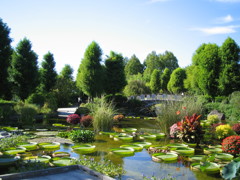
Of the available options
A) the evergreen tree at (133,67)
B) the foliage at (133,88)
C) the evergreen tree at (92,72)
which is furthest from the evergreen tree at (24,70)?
the evergreen tree at (133,67)

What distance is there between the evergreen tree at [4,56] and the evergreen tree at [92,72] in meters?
7.84

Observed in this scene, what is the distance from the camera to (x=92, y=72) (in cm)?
2222

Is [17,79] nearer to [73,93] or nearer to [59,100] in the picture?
[59,100]

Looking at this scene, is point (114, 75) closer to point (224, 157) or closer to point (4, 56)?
point (4, 56)

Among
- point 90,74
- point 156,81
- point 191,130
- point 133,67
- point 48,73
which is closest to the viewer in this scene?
point 191,130

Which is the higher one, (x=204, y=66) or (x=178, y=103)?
(x=204, y=66)

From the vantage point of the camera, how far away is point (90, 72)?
22281 millimetres

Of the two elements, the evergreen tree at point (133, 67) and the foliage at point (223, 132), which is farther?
the evergreen tree at point (133, 67)

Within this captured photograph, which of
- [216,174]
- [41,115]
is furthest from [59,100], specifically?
[216,174]

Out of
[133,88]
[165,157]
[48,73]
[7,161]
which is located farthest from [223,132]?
[133,88]

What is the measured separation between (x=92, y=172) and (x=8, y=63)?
45.6ft

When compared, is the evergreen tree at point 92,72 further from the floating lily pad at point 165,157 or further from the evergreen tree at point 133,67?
the evergreen tree at point 133,67

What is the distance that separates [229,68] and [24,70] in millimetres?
Answer: 15558

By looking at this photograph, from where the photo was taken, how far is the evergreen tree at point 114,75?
24172 millimetres
